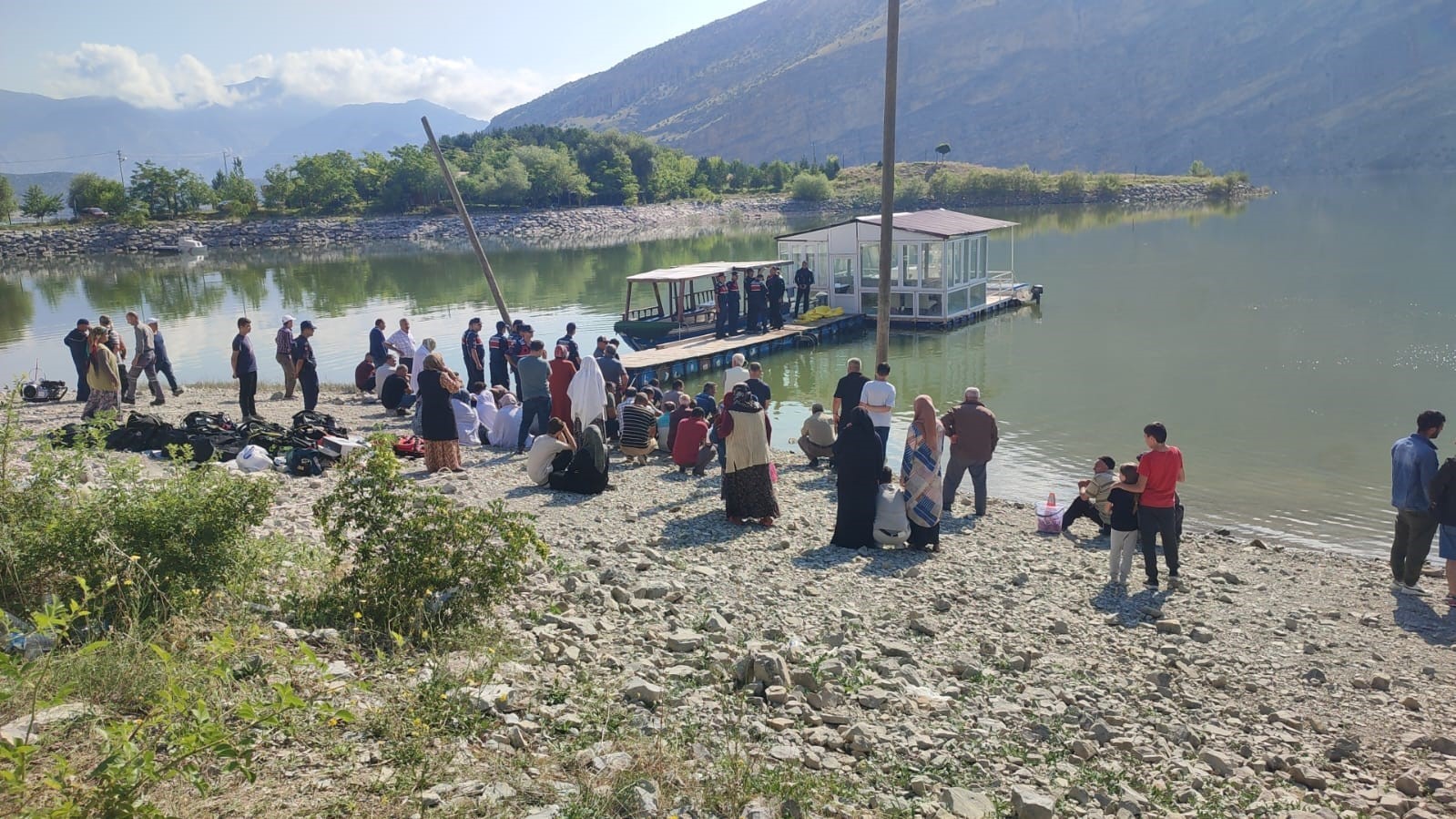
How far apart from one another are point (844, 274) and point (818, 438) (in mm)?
18724

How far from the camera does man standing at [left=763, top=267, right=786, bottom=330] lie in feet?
93.3

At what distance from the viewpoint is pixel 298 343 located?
1684 cm

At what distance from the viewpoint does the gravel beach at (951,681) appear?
5.20 metres

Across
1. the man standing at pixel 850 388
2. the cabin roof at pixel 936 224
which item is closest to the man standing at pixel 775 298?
the cabin roof at pixel 936 224

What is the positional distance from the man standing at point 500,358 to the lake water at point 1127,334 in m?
4.24

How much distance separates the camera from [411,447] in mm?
13555

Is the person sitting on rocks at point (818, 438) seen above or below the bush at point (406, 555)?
below

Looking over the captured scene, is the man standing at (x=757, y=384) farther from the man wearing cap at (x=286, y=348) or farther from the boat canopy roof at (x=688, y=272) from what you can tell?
the boat canopy roof at (x=688, y=272)

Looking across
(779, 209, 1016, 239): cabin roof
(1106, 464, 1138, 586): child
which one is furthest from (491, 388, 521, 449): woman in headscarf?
(779, 209, 1016, 239): cabin roof

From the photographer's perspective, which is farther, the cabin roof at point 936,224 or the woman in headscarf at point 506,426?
the cabin roof at point 936,224

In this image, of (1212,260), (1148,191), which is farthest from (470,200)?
(1212,260)

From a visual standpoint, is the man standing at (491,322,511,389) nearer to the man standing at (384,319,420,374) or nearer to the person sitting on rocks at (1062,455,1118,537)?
the man standing at (384,319,420,374)

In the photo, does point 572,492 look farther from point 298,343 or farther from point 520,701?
point 298,343

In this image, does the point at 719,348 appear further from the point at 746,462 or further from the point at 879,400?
the point at 746,462
